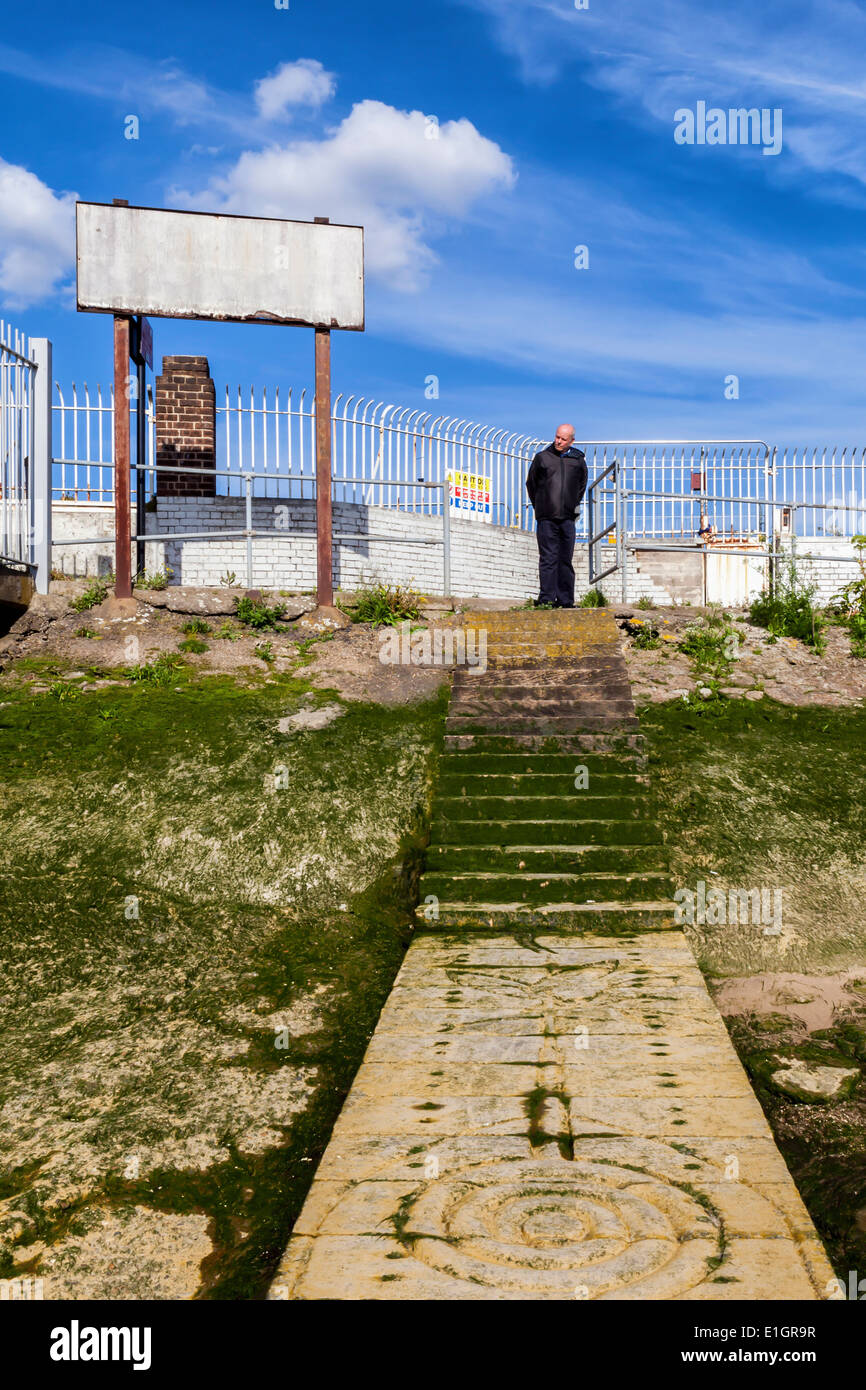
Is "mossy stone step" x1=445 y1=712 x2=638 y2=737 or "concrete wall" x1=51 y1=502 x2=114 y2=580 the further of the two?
"concrete wall" x1=51 y1=502 x2=114 y2=580

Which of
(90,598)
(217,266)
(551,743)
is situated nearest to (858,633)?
(551,743)

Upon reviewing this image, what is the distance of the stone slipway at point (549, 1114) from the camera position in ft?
8.12

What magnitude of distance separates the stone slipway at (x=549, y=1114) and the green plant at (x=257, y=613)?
3.84 metres

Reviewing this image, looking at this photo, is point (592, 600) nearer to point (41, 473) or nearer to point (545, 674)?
point (545, 674)

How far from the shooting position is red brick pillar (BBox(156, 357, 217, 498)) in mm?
14305

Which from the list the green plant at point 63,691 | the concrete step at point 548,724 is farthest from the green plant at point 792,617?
the green plant at point 63,691

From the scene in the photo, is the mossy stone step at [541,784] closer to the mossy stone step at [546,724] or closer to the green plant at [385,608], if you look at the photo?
the mossy stone step at [546,724]

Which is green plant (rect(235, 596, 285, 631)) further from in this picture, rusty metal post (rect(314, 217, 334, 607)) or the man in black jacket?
the man in black jacket

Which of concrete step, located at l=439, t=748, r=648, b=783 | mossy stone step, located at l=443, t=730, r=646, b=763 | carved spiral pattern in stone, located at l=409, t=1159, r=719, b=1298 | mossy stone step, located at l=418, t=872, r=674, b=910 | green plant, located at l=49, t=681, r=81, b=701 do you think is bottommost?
carved spiral pattern in stone, located at l=409, t=1159, r=719, b=1298

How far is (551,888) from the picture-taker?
560cm

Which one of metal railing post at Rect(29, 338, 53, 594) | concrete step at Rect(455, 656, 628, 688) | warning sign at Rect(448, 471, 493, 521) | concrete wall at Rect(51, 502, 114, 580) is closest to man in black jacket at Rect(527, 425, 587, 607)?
concrete step at Rect(455, 656, 628, 688)

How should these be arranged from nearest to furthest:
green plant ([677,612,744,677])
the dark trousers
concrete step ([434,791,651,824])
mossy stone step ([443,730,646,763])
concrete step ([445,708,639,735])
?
1. concrete step ([434,791,651,824])
2. mossy stone step ([443,730,646,763])
3. concrete step ([445,708,639,735])
4. green plant ([677,612,744,677])
5. the dark trousers

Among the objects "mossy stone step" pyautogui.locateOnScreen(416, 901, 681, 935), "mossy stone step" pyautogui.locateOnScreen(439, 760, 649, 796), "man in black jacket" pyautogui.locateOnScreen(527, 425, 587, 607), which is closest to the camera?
"mossy stone step" pyautogui.locateOnScreen(416, 901, 681, 935)

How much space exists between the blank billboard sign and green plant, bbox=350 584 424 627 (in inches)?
106
